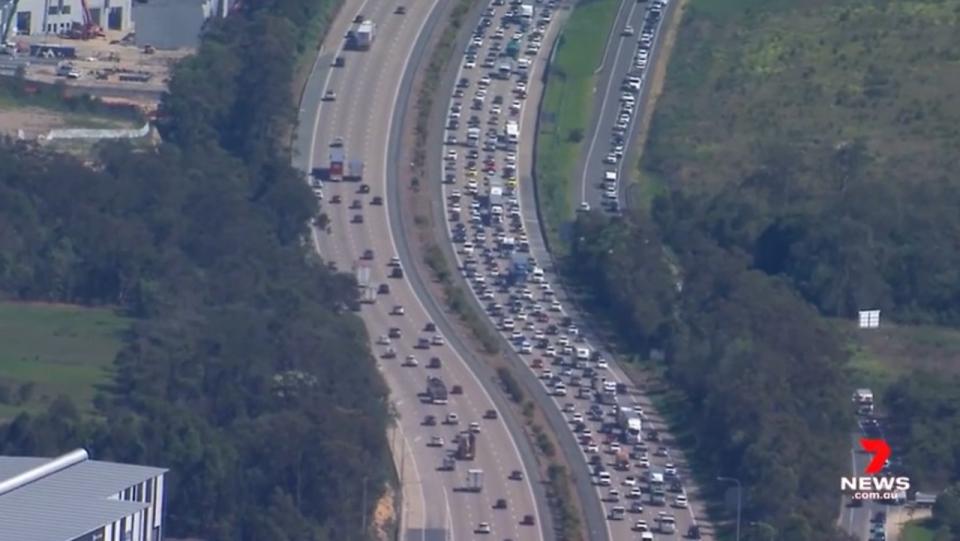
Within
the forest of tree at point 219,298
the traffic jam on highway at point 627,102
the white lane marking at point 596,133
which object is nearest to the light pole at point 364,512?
the forest of tree at point 219,298

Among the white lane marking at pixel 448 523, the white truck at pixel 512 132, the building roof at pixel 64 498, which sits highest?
the white truck at pixel 512 132

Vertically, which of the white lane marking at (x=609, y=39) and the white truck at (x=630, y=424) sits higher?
the white lane marking at (x=609, y=39)

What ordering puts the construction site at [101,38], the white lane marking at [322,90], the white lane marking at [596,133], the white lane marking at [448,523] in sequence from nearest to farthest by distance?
the white lane marking at [448,523], the white lane marking at [596,133], the white lane marking at [322,90], the construction site at [101,38]

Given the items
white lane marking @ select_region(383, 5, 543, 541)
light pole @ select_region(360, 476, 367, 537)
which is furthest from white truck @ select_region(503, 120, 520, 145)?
light pole @ select_region(360, 476, 367, 537)

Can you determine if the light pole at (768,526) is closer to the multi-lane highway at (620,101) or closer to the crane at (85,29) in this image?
the multi-lane highway at (620,101)

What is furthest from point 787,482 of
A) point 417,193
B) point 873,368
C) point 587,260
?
point 417,193

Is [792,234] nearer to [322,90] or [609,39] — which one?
[322,90]

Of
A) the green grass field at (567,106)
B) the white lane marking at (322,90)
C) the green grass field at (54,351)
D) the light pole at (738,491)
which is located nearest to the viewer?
the light pole at (738,491)

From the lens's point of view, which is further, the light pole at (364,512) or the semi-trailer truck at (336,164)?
the semi-trailer truck at (336,164)
